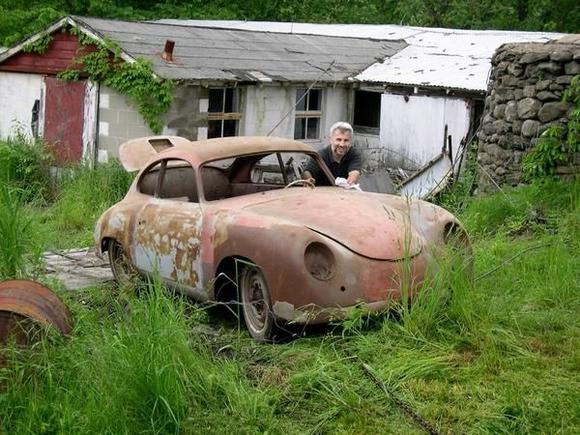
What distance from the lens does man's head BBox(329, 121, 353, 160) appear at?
886 cm

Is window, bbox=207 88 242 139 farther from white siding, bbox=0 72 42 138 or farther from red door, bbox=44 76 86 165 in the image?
Answer: white siding, bbox=0 72 42 138

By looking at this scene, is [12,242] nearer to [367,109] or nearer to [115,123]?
[115,123]

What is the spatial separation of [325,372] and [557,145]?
A: 253 inches

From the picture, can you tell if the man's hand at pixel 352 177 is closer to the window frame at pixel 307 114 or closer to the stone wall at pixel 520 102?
the stone wall at pixel 520 102

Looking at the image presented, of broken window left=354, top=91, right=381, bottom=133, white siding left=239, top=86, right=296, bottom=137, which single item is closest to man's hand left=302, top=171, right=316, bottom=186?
white siding left=239, top=86, right=296, bottom=137

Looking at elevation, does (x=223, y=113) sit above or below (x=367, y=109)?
below

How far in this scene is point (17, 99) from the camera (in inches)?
716

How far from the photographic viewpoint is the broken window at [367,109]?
66.9 ft

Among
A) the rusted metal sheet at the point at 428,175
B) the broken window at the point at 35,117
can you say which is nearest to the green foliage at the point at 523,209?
the rusted metal sheet at the point at 428,175

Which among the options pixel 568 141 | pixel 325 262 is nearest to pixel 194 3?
pixel 568 141

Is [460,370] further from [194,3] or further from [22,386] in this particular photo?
[194,3]

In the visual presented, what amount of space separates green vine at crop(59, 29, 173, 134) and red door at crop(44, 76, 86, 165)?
20.6 inches

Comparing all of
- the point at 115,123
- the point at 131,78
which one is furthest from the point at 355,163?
the point at 115,123

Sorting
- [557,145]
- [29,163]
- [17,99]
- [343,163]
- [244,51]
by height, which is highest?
[244,51]
